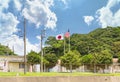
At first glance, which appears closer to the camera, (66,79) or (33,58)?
(66,79)

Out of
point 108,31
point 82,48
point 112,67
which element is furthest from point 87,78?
point 108,31

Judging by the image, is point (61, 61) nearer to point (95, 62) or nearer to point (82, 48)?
point (95, 62)

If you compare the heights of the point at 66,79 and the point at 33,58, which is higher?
the point at 33,58

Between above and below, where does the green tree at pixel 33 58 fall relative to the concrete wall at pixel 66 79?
above

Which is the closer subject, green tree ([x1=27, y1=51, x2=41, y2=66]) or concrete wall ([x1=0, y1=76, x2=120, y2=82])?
concrete wall ([x1=0, y1=76, x2=120, y2=82])

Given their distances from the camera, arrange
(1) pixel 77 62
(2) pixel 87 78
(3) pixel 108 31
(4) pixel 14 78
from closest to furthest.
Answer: (4) pixel 14 78 → (2) pixel 87 78 → (1) pixel 77 62 → (3) pixel 108 31

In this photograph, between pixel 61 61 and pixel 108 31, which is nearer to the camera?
pixel 61 61

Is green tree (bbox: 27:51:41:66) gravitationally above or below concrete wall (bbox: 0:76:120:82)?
above

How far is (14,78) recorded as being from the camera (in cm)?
1695

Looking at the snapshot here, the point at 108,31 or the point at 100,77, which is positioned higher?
the point at 108,31

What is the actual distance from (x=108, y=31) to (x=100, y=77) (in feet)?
293

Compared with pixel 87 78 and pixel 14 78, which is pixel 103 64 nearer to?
pixel 87 78

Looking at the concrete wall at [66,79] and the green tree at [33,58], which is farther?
the green tree at [33,58]

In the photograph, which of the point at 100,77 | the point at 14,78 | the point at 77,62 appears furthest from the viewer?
the point at 77,62
